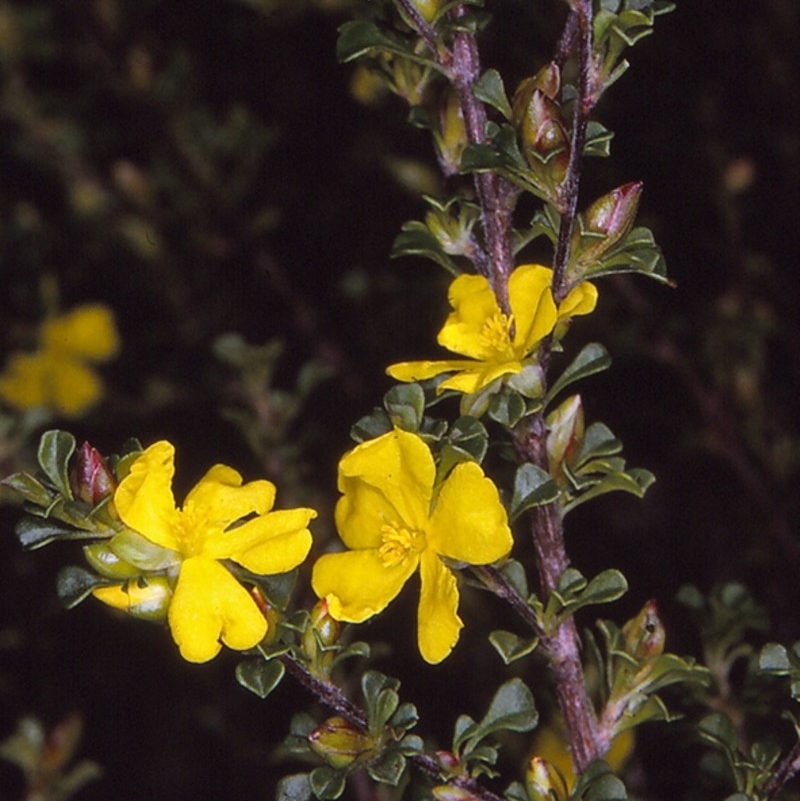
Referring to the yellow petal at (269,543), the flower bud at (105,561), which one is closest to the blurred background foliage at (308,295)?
the yellow petal at (269,543)

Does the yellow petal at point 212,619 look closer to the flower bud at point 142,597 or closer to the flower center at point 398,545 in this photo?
the flower bud at point 142,597

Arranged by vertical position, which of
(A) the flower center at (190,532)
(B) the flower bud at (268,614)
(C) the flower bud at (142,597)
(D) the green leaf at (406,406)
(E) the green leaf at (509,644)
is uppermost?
(D) the green leaf at (406,406)

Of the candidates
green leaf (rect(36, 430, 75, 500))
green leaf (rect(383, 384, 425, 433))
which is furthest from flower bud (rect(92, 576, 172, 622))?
green leaf (rect(383, 384, 425, 433))

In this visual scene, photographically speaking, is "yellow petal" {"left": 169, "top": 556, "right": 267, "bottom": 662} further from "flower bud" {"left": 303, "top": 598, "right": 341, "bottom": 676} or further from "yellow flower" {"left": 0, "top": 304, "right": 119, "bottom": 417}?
"yellow flower" {"left": 0, "top": 304, "right": 119, "bottom": 417}

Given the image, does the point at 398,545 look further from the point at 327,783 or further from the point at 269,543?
the point at 327,783

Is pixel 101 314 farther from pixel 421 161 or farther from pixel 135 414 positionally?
pixel 421 161
